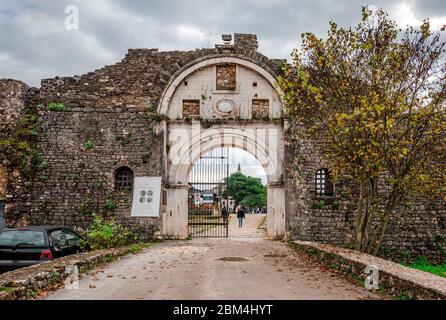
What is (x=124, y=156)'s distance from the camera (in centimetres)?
1525

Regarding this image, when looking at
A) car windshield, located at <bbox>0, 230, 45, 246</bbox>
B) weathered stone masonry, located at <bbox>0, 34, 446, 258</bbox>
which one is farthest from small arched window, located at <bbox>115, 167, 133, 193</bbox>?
car windshield, located at <bbox>0, 230, 45, 246</bbox>

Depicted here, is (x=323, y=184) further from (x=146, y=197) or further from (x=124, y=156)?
(x=124, y=156)

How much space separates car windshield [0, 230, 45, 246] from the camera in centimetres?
806

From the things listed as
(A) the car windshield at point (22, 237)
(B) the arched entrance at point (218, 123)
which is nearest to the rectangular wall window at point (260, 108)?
(B) the arched entrance at point (218, 123)

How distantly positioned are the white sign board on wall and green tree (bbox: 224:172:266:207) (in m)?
43.3

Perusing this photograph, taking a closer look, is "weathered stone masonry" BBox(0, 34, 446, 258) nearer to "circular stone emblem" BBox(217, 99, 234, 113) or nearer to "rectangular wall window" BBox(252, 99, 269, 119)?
"rectangular wall window" BBox(252, 99, 269, 119)

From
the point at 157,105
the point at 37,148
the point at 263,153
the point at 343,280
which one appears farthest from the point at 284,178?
the point at 37,148

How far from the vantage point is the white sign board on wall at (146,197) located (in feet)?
48.2

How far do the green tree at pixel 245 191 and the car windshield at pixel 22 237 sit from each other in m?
50.0

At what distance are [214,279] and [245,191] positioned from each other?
51.0 metres

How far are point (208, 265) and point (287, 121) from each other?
7.89 metres

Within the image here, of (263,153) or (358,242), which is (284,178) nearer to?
(263,153)

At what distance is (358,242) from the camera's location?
34.5 ft

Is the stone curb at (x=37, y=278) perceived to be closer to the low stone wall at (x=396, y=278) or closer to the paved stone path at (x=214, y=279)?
the paved stone path at (x=214, y=279)
